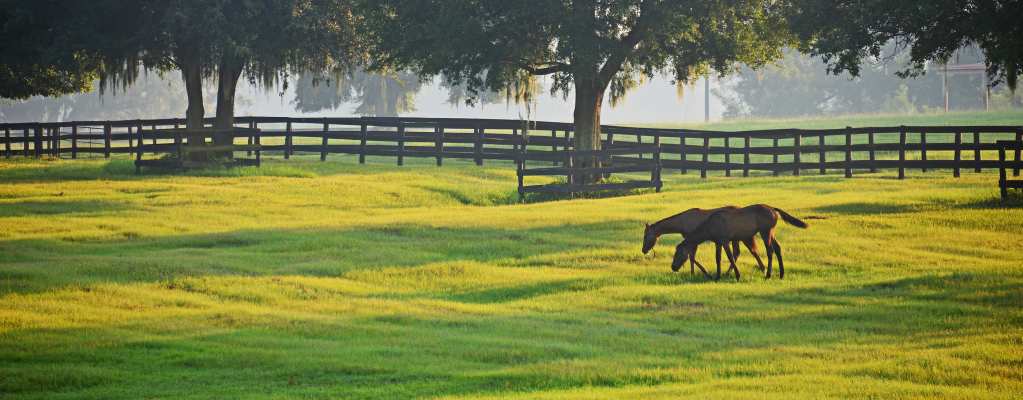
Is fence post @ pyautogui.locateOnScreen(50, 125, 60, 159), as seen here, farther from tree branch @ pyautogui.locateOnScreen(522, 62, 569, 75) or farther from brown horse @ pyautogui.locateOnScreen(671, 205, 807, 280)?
brown horse @ pyautogui.locateOnScreen(671, 205, 807, 280)

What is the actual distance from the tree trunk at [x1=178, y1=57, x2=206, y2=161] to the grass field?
35.3ft

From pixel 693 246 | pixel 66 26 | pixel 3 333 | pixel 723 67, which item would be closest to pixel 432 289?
pixel 693 246

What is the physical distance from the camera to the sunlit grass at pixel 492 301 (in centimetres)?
1472

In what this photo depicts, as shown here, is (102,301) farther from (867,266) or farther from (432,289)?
(867,266)

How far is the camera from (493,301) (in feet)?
66.8

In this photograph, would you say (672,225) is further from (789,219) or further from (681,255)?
(789,219)

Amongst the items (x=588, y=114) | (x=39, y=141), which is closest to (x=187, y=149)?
(x=39, y=141)

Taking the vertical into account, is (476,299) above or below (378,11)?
below

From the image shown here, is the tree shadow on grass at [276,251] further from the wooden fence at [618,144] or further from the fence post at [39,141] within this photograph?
the fence post at [39,141]

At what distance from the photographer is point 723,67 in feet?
128

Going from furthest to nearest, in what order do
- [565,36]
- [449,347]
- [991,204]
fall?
1. [565,36]
2. [991,204]
3. [449,347]

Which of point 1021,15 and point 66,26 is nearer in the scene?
point 1021,15

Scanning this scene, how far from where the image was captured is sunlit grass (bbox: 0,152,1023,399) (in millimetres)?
14719

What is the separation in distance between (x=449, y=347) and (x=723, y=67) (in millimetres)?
24089
